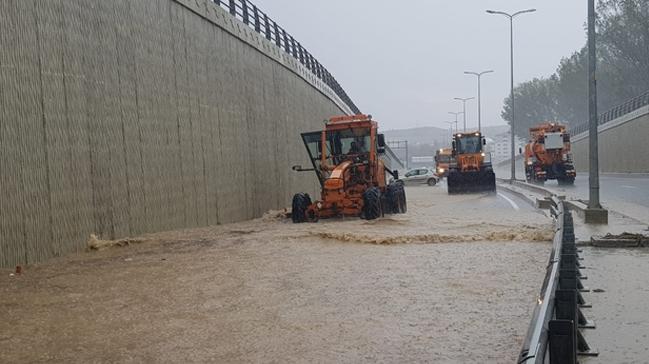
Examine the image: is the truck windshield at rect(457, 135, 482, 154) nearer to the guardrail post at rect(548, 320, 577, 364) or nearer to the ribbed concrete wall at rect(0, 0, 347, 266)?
the ribbed concrete wall at rect(0, 0, 347, 266)

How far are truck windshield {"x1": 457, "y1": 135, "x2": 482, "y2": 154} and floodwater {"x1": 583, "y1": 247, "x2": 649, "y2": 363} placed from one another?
2570 cm

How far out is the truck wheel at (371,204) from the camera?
17469 millimetres

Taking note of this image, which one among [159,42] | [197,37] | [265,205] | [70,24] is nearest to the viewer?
[70,24]

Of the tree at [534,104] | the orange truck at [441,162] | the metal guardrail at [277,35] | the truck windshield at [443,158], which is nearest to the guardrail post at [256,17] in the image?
the metal guardrail at [277,35]

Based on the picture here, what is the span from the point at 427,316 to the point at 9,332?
12.7 feet

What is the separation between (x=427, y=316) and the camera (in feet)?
21.4

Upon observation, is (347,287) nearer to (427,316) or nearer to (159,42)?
(427,316)

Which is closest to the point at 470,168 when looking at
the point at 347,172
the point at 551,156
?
the point at 551,156

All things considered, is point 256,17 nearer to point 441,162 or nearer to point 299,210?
point 299,210

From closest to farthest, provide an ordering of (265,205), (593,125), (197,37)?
(593,125), (197,37), (265,205)

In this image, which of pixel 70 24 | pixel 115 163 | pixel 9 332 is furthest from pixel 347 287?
pixel 70 24

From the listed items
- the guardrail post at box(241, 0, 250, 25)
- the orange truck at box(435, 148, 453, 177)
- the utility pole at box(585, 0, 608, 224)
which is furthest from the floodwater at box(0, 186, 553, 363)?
the orange truck at box(435, 148, 453, 177)

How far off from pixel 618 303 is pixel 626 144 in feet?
161

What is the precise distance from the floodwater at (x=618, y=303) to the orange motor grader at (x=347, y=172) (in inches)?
331
